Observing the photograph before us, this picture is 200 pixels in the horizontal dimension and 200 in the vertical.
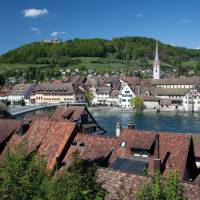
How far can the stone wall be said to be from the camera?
1795 cm

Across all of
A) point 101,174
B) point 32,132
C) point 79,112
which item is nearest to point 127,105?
point 79,112

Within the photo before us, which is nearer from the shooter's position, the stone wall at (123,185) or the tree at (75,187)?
the tree at (75,187)

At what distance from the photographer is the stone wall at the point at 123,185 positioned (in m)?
18.0

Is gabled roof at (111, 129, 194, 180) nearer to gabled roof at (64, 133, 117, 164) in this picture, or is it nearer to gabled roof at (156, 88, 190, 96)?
gabled roof at (64, 133, 117, 164)

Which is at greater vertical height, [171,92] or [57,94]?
[171,92]

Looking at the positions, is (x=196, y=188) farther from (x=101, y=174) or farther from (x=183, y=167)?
(x=183, y=167)

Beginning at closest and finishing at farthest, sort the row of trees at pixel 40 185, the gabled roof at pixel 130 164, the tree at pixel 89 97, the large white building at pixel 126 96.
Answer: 1. the row of trees at pixel 40 185
2. the gabled roof at pixel 130 164
3. the large white building at pixel 126 96
4. the tree at pixel 89 97

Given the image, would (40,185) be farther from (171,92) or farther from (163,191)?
(171,92)

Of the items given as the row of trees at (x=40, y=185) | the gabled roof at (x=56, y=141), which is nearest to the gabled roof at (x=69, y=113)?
the gabled roof at (x=56, y=141)

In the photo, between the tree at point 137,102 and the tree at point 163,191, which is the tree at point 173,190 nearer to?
the tree at point 163,191

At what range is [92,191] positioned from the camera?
46.6ft

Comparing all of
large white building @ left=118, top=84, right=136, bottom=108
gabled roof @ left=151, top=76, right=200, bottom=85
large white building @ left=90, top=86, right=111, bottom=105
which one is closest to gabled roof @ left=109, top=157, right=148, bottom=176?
large white building @ left=118, top=84, right=136, bottom=108

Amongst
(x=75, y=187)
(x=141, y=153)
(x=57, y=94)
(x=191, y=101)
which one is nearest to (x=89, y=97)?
(x=57, y=94)

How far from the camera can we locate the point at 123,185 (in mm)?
19703
